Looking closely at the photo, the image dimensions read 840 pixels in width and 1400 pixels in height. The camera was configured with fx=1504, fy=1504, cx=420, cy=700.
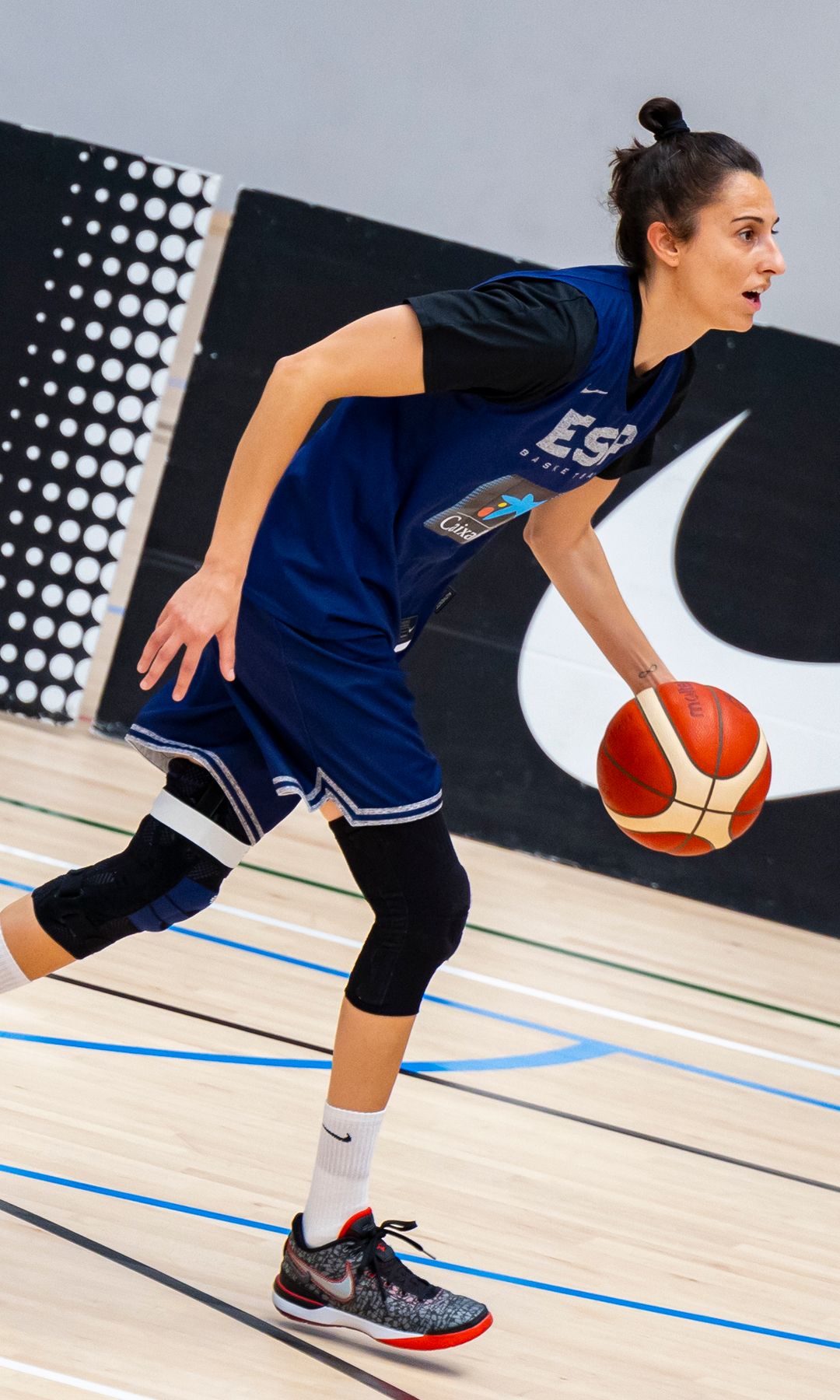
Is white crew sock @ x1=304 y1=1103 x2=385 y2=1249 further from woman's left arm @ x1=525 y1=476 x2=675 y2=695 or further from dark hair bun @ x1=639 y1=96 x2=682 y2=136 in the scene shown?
dark hair bun @ x1=639 y1=96 x2=682 y2=136

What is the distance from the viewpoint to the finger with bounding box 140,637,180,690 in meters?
1.72

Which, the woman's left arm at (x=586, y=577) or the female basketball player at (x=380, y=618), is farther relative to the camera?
the woman's left arm at (x=586, y=577)

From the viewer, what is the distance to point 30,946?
2.01 m

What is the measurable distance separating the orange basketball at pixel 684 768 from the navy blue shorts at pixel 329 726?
0.56 meters

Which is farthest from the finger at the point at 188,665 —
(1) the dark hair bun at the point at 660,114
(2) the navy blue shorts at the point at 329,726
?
(1) the dark hair bun at the point at 660,114

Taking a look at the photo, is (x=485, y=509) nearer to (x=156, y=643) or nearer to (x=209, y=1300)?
(x=156, y=643)

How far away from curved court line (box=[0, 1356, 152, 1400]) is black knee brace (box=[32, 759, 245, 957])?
0.55m

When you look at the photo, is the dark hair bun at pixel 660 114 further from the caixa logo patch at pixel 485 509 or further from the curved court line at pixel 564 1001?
the curved court line at pixel 564 1001

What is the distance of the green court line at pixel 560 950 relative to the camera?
4176 millimetres

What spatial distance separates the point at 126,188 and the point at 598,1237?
3994 millimetres

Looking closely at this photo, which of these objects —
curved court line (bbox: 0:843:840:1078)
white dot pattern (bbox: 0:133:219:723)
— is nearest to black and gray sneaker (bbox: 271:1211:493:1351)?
curved court line (bbox: 0:843:840:1078)

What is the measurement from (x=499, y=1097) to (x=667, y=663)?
2489mm

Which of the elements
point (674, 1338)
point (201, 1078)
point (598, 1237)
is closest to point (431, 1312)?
point (674, 1338)

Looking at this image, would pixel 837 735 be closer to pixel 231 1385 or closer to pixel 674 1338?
pixel 674 1338
